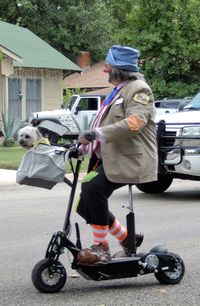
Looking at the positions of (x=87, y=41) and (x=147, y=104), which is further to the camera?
(x=87, y=41)

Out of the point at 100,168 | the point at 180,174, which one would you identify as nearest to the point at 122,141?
the point at 100,168

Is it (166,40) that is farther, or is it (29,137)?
(166,40)

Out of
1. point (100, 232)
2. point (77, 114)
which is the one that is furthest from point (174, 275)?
point (77, 114)

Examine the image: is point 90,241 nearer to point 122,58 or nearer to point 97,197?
point 97,197

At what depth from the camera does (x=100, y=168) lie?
522cm

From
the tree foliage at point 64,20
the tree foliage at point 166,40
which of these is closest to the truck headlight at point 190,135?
the tree foliage at point 166,40

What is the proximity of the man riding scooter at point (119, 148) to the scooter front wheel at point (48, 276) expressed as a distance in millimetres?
197

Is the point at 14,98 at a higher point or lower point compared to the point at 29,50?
lower

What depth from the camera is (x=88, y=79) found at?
4806cm

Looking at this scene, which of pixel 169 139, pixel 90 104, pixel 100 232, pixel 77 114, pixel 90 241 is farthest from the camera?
pixel 90 104

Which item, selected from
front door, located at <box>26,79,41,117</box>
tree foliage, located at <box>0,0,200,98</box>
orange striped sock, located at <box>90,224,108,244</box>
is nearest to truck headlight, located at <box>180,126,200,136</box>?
orange striped sock, located at <box>90,224,108,244</box>

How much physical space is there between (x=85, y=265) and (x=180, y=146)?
562 cm

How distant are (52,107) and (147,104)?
25.1m

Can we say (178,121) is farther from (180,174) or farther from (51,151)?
(51,151)
